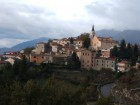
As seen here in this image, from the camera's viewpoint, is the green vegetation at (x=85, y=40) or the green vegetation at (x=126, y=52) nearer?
the green vegetation at (x=126, y=52)

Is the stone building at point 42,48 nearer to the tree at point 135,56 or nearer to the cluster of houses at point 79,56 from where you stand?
the cluster of houses at point 79,56

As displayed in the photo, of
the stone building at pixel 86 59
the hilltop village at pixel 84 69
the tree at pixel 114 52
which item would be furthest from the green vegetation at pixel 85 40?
the stone building at pixel 86 59

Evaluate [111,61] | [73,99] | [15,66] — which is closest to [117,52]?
[111,61]

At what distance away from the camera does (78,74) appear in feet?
195

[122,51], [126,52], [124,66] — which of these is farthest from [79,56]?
[126,52]

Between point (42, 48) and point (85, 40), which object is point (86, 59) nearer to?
point (85, 40)

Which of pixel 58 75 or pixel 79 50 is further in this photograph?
pixel 79 50

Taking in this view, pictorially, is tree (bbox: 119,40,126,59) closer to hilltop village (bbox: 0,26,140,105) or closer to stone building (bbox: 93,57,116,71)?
hilltop village (bbox: 0,26,140,105)

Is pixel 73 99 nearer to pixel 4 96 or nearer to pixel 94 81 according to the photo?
pixel 4 96

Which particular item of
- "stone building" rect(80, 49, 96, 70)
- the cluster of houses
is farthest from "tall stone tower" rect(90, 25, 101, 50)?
"stone building" rect(80, 49, 96, 70)

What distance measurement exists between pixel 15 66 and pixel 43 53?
1632cm

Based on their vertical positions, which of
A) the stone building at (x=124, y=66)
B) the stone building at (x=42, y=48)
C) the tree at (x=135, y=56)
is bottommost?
the stone building at (x=124, y=66)

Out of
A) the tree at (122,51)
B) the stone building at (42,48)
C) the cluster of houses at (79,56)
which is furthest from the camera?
the stone building at (42,48)

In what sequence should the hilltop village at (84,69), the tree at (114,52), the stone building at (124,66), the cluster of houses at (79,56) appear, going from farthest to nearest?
the tree at (114,52)
the cluster of houses at (79,56)
the stone building at (124,66)
the hilltop village at (84,69)
